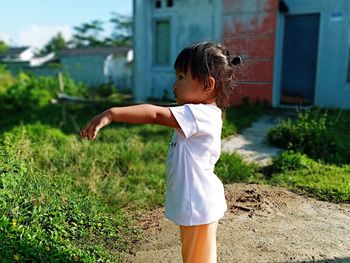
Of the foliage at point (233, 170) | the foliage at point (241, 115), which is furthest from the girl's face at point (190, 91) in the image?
the foliage at point (241, 115)

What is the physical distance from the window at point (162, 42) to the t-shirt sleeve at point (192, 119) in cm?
1060

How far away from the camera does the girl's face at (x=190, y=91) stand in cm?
197

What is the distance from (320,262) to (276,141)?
402 cm

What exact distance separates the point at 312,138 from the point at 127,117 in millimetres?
5178

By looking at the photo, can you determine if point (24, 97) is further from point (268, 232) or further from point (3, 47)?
point (3, 47)

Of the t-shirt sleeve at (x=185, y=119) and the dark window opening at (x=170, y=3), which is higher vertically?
the dark window opening at (x=170, y=3)

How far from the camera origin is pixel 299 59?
999 cm

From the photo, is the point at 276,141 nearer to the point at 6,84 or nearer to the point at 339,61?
the point at 339,61

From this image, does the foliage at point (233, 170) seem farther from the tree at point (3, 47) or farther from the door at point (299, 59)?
the tree at point (3, 47)

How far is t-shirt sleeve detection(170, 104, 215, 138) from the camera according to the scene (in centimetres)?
181

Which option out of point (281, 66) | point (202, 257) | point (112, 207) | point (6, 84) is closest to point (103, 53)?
point (6, 84)

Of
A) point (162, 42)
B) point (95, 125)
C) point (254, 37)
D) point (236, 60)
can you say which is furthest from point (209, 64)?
point (162, 42)

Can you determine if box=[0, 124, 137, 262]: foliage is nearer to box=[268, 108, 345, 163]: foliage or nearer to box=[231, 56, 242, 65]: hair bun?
box=[231, 56, 242, 65]: hair bun

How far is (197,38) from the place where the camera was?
37.7 feet
